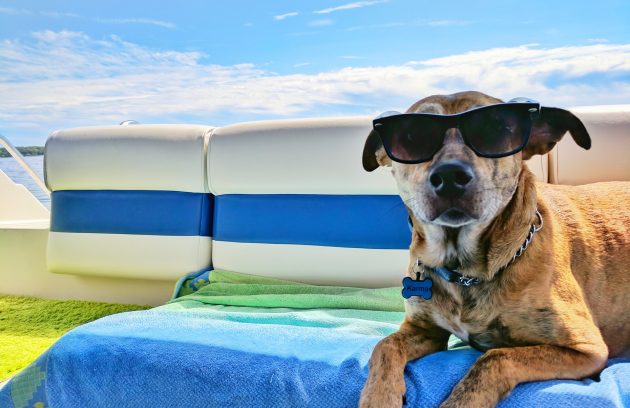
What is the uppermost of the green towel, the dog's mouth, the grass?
the dog's mouth

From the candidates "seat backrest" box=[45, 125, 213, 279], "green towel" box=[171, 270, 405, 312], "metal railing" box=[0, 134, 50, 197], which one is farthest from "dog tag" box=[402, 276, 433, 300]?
"metal railing" box=[0, 134, 50, 197]

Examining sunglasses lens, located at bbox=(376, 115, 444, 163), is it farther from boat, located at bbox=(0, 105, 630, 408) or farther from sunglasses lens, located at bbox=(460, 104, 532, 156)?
boat, located at bbox=(0, 105, 630, 408)

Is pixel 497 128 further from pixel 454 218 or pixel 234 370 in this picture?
pixel 234 370

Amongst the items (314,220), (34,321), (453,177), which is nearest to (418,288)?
(453,177)

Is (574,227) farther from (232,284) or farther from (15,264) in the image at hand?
(15,264)

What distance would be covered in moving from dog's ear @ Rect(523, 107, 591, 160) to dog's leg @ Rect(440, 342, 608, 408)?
49 cm

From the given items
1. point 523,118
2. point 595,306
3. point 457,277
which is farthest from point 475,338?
point 523,118

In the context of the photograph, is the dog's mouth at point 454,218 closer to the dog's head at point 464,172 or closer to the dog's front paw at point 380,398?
the dog's head at point 464,172

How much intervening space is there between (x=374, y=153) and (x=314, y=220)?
97 centimetres

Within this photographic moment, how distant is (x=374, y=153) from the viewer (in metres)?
1.71

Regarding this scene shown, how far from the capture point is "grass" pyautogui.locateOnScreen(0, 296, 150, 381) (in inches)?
97.3

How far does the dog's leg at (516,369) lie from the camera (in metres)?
1.18

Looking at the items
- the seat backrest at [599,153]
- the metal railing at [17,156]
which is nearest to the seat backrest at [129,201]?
the metal railing at [17,156]

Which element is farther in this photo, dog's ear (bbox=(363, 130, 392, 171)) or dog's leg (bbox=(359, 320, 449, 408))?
dog's ear (bbox=(363, 130, 392, 171))
